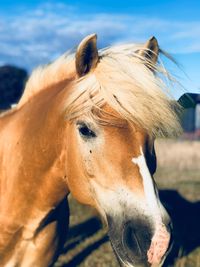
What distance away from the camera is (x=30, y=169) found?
3.06m

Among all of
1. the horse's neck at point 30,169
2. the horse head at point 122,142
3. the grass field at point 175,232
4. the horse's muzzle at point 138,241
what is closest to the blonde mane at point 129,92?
the horse head at point 122,142

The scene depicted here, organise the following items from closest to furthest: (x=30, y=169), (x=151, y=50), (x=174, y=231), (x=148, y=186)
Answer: (x=148, y=186) → (x=151, y=50) → (x=30, y=169) → (x=174, y=231)

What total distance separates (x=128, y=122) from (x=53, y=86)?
87 cm

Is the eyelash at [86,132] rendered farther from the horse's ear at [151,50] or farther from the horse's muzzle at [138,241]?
the horse's ear at [151,50]

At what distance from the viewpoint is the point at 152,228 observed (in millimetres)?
2332

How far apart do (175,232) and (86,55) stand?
469 cm

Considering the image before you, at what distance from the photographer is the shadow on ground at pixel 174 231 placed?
5805 millimetres

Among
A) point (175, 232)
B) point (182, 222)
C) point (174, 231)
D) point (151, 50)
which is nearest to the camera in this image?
point (151, 50)

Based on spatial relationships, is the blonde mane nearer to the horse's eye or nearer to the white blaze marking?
the horse's eye

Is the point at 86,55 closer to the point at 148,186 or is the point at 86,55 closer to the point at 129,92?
the point at 129,92

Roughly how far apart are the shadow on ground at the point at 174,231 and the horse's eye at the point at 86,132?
3101 millimetres

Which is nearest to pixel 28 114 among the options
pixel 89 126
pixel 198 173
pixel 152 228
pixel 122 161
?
pixel 89 126

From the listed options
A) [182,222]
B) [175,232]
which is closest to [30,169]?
[175,232]

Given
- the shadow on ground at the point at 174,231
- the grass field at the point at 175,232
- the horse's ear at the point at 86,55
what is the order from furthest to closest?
the shadow on ground at the point at 174,231 → the grass field at the point at 175,232 → the horse's ear at the point at 86,55
